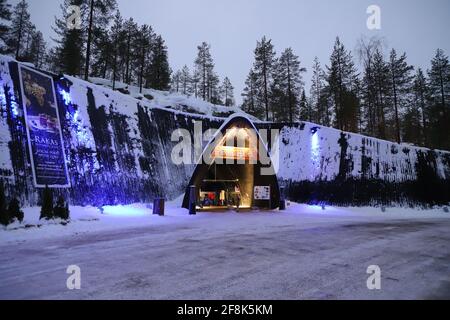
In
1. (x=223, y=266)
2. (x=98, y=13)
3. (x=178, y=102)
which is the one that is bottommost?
(x=223, y=266)

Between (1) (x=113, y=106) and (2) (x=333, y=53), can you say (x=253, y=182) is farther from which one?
(2) (x=333, y=53)

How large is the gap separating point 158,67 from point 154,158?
42.7 metres

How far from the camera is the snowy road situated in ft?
16.0

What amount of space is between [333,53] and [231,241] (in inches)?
1825

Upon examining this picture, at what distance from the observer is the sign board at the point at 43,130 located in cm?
1398

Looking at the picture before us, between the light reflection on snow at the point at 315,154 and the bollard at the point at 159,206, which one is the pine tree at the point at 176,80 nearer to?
the light reflection on snow at the point at 315,154

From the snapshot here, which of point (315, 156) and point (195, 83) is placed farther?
point (195, 83)

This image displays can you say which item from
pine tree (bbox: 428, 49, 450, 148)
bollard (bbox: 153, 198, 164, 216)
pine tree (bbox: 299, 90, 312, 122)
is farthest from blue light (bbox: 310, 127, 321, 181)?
pine tree (bbox: 299, 90, 312, 122)

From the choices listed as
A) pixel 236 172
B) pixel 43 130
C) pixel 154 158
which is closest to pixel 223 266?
pixel 43 130

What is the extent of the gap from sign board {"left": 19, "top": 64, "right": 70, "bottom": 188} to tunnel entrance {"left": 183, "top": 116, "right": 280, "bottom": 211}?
920cm

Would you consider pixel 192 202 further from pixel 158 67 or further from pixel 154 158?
pixel 158 67

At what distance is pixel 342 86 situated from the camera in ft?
147

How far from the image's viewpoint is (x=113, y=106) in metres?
21.1
